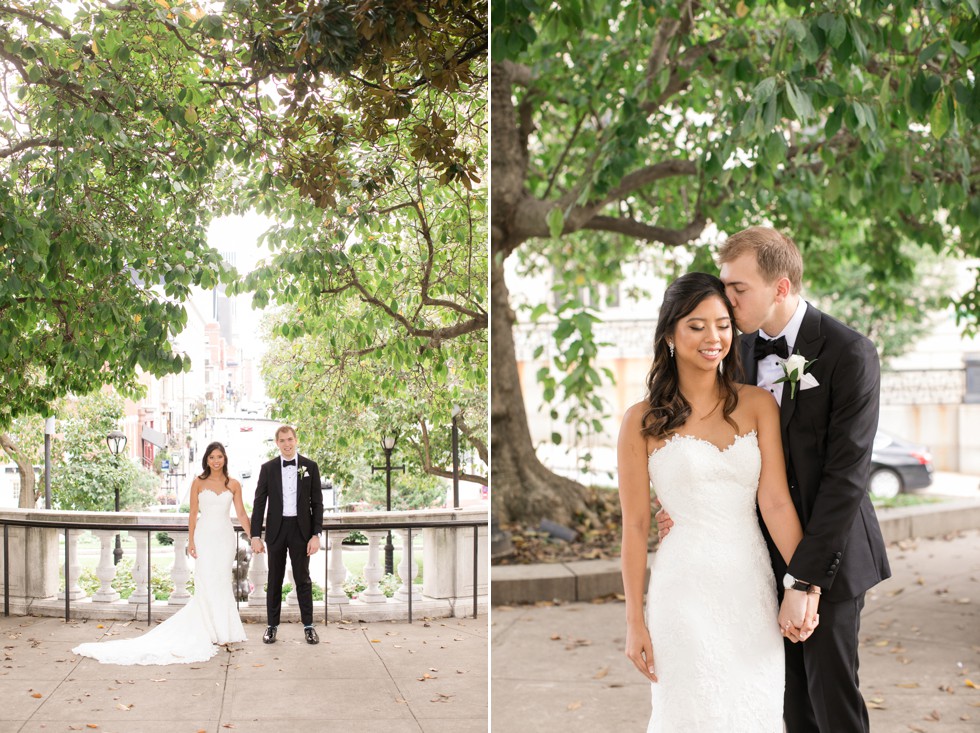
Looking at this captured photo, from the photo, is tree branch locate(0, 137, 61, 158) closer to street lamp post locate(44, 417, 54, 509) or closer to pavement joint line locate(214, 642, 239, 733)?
street lamp post locate(44, 417, 54, 509)

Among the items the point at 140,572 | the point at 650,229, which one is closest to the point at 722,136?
the point at 650,229

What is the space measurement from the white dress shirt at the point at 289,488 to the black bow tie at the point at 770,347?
150 centimetres

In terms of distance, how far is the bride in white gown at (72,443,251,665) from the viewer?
2.87 m

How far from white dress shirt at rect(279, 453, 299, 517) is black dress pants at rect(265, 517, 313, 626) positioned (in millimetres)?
26

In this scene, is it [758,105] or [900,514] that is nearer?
[758,105]

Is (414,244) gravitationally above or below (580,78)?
below

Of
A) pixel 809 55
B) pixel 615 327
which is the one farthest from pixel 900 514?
pixel 615 327

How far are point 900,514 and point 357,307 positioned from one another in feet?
26.3

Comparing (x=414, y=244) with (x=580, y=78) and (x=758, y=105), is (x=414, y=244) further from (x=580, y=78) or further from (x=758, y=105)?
(x=580, y=78)

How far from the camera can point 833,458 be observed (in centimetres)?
256

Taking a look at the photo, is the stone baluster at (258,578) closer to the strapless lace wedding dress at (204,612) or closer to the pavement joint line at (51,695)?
the strapless lace wedding dress at (204,612)

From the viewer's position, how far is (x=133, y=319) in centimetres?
283

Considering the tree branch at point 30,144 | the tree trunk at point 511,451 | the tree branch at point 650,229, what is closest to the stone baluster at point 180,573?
the tree branch at point 30,144

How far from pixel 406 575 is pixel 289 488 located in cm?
50
